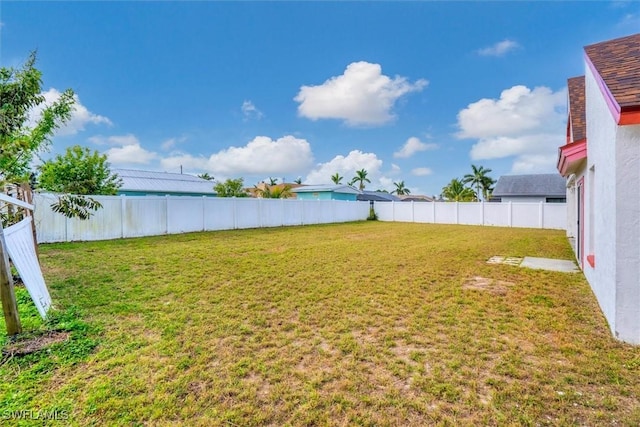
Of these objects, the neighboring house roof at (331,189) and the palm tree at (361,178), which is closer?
the neighboring house roof at (331,189)

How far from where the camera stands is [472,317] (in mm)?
4117

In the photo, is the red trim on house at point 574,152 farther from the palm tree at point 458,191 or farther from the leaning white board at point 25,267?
the palm tree at point 458,191

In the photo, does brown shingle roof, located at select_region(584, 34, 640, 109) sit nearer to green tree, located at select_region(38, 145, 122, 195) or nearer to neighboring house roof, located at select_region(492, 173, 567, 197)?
green tree, located at select_region(38, 145, 122, 195)

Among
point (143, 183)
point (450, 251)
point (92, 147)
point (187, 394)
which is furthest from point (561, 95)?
point (143, 183)

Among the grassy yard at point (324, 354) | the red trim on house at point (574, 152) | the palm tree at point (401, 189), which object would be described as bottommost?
the grassy yard at point (324, 354)

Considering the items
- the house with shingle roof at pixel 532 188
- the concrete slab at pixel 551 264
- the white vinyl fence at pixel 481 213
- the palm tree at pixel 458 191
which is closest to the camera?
the concrete slab at pixel 551 264

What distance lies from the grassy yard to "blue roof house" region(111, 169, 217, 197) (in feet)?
66.8

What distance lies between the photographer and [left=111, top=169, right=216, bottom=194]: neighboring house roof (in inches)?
972

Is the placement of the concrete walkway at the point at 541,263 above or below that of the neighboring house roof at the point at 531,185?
below

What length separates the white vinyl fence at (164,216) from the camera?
1054 centimetres

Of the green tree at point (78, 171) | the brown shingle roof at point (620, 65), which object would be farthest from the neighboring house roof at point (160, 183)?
the brown shingle roof at point (620, 65)

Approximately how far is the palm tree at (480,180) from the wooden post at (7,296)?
42.9 metres

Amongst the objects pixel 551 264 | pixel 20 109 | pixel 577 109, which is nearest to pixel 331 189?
pixel 577 109

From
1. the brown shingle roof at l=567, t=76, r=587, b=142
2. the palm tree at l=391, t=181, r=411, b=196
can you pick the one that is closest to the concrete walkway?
the brown shingle roof at l=567, t=76, r=587, b=142
